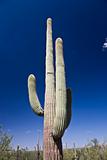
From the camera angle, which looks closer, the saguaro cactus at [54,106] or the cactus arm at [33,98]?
the saguaro cactus at [54,106]

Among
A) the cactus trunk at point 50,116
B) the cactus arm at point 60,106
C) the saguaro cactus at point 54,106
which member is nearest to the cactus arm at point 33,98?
the saguaro cactus at point 54,106

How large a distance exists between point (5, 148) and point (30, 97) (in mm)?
22612

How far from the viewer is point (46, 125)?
25.1 ft

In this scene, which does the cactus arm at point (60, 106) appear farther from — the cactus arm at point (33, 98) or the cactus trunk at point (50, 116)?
the cactus arm at point (33, 98)

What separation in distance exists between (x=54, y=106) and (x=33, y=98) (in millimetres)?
985

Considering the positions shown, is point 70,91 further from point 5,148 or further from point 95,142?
point 95,142

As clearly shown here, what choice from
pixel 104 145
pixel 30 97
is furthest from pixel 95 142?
pixel 30 97

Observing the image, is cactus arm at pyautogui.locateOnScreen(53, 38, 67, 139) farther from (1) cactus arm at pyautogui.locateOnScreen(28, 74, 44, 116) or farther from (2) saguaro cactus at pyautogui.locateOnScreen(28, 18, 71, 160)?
(1) cactus arm at pyautogui.locateOnScreen(28, 74, 44, 116)

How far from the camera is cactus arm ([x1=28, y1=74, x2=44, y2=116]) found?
8.36 meters

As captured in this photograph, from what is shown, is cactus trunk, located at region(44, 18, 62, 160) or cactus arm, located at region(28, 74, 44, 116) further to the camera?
cactus arm, located at region(28, 74, 44, 116)

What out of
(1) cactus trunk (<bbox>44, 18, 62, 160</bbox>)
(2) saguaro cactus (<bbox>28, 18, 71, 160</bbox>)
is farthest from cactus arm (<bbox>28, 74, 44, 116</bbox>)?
(1) cactus trunk (<bbox>44, 18, 62, 160</bbox>)

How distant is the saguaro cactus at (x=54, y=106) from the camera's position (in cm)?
729

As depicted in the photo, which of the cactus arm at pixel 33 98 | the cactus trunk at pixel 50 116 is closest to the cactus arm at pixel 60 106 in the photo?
the cactus trunk at pixel 50 116

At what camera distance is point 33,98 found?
849cm
